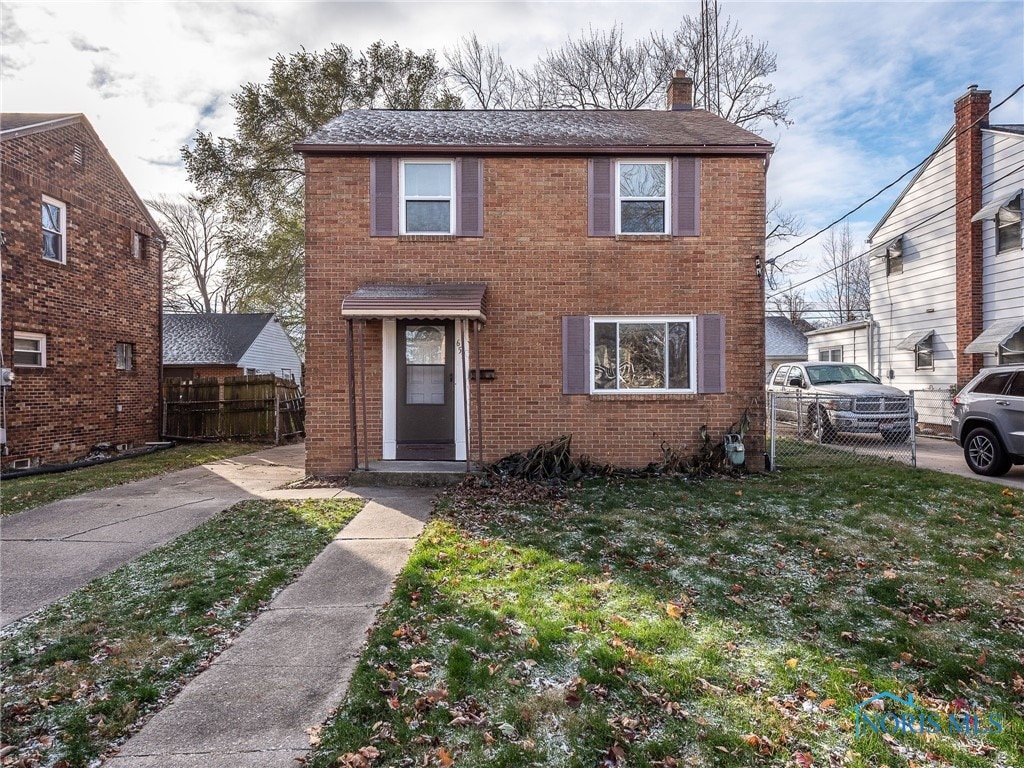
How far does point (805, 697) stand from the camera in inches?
106

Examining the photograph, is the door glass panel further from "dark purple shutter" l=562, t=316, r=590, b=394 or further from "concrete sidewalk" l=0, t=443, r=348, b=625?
"concrete sidewalk" l=0, t=443, r=348, b=625

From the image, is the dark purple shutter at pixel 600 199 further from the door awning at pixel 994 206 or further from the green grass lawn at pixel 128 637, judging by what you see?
the door awning at pixel 994 206

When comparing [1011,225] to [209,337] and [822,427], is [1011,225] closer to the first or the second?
[822,427]

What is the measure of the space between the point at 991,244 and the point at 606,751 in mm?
14875

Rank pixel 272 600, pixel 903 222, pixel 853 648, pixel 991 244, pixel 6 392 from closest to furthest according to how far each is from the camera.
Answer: pixel 853 648
pixel 272 600
pixel 6 392
pixel 991 244
pixel 903 222

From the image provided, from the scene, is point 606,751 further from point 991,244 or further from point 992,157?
point 992,157

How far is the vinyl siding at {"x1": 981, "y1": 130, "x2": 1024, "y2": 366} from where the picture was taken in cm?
1112

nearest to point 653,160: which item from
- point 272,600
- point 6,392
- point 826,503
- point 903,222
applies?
point 826,503

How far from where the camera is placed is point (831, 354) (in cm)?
1720

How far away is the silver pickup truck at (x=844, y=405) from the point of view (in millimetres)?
10008

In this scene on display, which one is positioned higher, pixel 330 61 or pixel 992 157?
pixel 330 61

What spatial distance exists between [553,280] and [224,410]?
430 inches

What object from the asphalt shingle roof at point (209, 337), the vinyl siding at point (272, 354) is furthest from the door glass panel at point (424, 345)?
the vinyl siding at point (272, 354)

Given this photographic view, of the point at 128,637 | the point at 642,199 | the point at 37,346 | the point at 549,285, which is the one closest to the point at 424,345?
the point at 549,285
